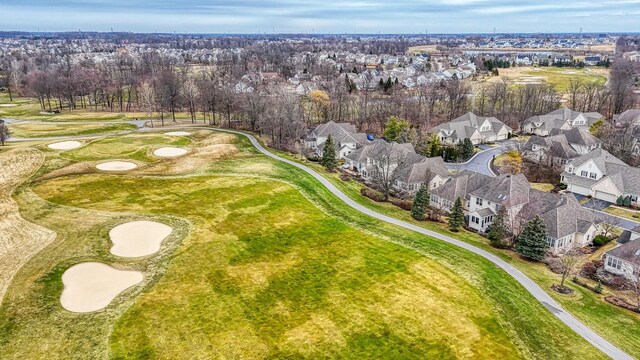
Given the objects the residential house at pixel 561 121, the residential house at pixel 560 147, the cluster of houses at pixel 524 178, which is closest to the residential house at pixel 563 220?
the cluster of houses at pixel 524 178

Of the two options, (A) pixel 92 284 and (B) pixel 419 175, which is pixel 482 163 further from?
(A) pixel 92 284

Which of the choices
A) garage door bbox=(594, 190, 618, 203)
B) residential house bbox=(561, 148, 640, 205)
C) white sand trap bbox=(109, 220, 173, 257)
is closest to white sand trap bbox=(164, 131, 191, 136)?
white sand trap bbox=(109, 220, 173, 257)

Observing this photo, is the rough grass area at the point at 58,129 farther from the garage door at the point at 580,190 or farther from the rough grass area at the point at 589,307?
the garage door at the point at 580,190

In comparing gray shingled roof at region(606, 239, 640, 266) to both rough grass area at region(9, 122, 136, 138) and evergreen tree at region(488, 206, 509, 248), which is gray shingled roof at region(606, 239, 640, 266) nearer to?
evergreen tree at region(488, 206, 509, 248)

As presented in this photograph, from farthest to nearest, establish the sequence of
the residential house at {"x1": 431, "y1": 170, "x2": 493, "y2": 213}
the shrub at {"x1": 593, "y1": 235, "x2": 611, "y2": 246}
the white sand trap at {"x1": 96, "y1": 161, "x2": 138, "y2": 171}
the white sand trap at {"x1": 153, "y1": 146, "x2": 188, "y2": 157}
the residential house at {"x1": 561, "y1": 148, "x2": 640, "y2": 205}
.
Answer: the white sand trap at {"x1": 153, "y1": 146, "x2": 188, "y2": 157}, the white sand trap at {"x1": 96, "y1": 161, "x2": 138, "y2": 171}, the residential house at {"x1": 561, "y1": 148, "x2": 640, "y2": 205}, the residential house at {"x1": 431, "y1": 170, "x2": 493, "y2": 213}, the shrub at {"x1": 593, "y1": 235, "x2": 611, "y2": 246}

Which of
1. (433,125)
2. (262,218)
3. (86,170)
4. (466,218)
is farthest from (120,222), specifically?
(433,125)
